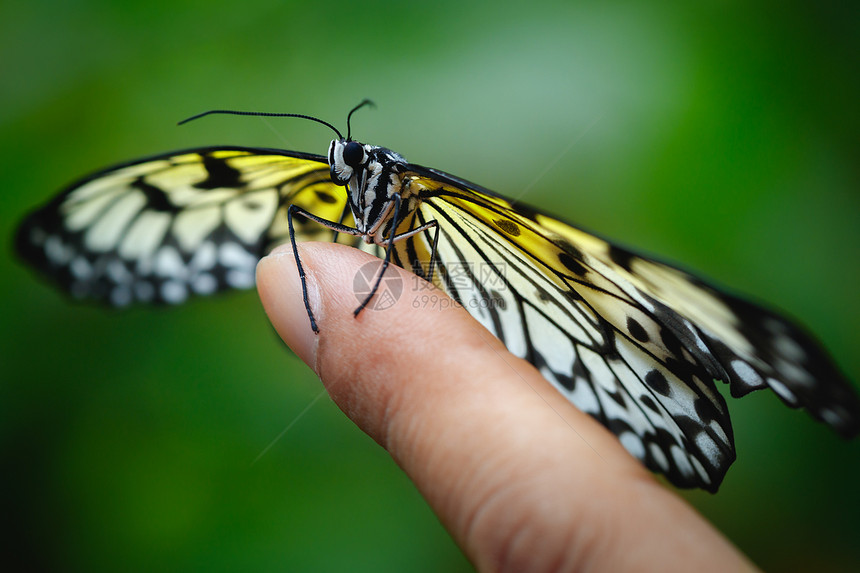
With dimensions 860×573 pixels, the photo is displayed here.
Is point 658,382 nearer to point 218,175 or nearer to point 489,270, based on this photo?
point 489,270

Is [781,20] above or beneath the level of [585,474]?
above

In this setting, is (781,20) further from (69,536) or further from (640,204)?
(69,536)

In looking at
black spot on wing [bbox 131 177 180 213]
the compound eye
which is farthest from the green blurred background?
the compound eye

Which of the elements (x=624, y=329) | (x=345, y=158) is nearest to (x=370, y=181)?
(x=345, y=158)

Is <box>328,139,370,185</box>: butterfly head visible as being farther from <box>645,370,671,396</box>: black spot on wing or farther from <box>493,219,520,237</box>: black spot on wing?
<box>645,370,671,396</box>: black spot on wing

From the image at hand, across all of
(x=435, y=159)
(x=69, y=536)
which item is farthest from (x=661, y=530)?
(x=69, y=536)

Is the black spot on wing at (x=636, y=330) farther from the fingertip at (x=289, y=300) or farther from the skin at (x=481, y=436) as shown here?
the fingertip at (x=289, y=300)

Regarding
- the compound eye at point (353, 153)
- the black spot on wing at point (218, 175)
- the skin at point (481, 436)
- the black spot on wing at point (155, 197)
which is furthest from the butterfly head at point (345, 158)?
the black spot on wing at point (155, 197)
